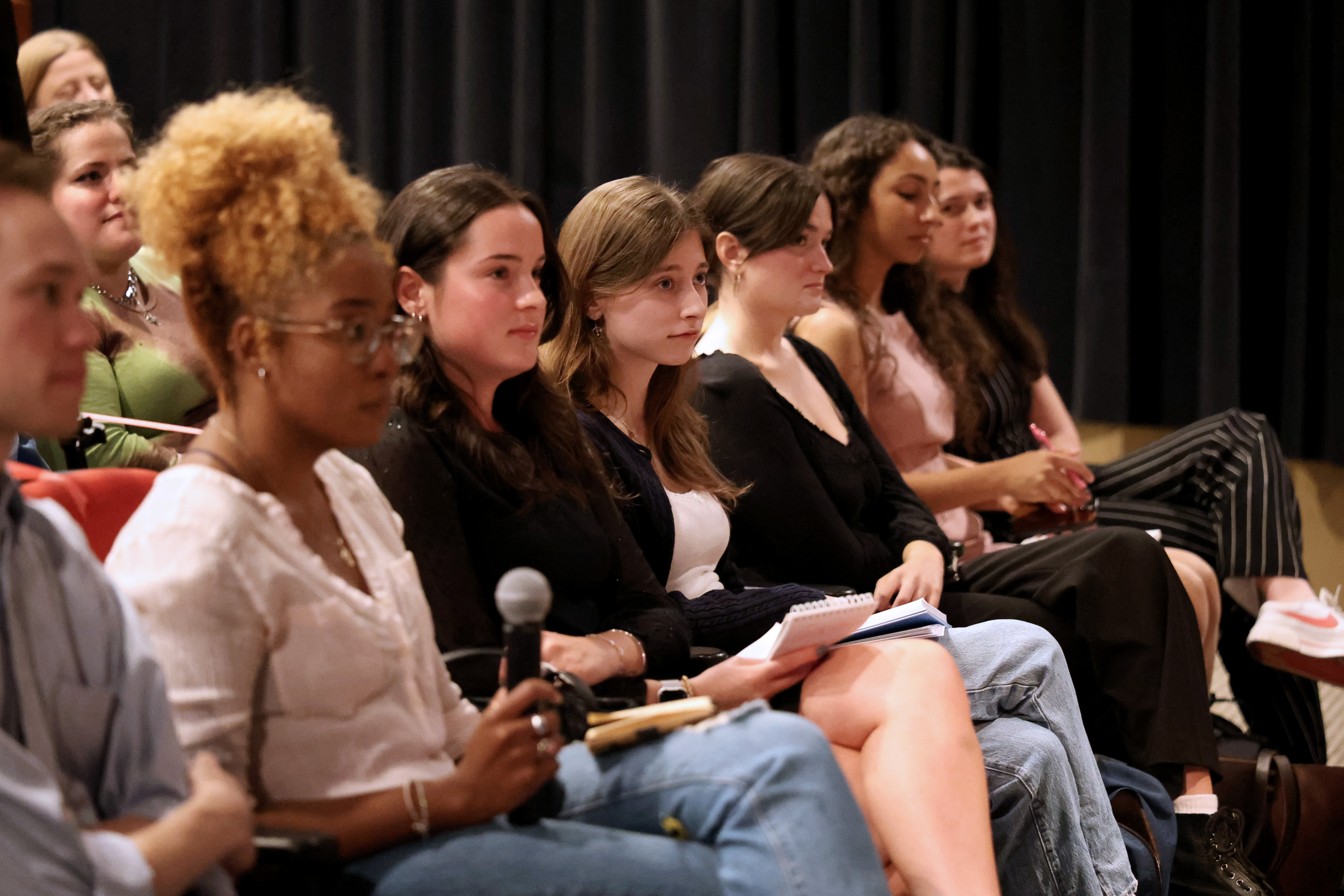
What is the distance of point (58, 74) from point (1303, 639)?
9.04 feet

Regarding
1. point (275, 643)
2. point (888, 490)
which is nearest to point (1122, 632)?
point (888, 490)

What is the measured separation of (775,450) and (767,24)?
1825mm

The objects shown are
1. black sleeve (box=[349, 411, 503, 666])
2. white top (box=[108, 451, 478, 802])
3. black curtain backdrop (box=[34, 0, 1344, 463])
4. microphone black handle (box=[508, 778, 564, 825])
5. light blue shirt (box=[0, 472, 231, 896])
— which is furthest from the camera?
black curtain backdrop (box=[34, 0, 1344, 463])

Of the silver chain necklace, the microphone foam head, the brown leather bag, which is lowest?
the brown leather bag

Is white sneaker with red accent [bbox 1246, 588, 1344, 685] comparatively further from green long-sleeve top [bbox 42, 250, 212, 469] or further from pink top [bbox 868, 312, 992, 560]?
green long-sleeve top [bbox 42, 250, 212, 469]

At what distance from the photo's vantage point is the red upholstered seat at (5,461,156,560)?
1269 mm

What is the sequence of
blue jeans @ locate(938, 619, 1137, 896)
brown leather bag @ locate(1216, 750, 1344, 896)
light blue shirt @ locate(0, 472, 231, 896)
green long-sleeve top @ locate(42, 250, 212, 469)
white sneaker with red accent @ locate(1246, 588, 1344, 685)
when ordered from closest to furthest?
light blue shirt @ locate(0, 472, 231, 896)
blue jeans @ locate(938, 619, 1137, 896)
green long-sleeve top @ locate(42, 250, 212, 469)
brown leather bag @ locate(1216, 750, 1344, 896)
white sneaker with red accent @ locate(1246, 588, 1344, 685)

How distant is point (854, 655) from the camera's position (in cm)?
171

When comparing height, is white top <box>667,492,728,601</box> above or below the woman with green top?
below

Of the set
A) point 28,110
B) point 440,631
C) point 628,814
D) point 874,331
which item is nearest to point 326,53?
point 28,110

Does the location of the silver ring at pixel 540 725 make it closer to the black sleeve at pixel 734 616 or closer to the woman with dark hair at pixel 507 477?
the woman with dark hair at pixel 507 477

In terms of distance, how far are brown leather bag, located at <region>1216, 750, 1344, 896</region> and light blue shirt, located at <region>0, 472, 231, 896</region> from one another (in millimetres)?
1892

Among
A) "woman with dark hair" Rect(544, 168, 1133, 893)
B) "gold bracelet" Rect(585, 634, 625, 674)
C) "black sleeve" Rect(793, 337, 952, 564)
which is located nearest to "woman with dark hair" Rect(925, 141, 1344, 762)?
"black sleeve" Rect(793, 337, 952, 564)

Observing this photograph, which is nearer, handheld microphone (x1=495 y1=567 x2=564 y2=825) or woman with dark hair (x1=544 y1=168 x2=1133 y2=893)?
handheld microphone (x1=495 y1=567 x2=564 y2=825)
